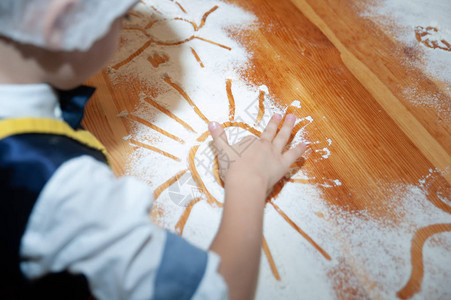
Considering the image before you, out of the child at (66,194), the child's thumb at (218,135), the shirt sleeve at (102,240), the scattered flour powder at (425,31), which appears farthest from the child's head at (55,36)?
the scattered flour powder at (425,31)

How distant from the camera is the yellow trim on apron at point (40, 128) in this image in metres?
0.30

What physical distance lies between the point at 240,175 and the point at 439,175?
1.19ft

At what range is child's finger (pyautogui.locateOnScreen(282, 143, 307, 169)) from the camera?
0.49 meters

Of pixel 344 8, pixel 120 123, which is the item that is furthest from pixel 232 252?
pixel 344 8

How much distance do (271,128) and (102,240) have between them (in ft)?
1.12

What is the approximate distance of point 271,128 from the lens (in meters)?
0.52

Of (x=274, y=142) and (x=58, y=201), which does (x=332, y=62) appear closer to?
(x=274, y=142)

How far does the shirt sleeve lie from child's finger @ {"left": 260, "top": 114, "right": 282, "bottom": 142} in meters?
0.27

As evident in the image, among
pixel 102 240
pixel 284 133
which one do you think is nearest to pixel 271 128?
pixel 284 133

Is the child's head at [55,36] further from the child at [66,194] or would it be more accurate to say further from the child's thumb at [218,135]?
the child's thumb at [218,135]

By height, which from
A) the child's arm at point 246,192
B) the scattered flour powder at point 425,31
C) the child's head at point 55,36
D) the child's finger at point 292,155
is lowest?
the child's arm at point 246,192

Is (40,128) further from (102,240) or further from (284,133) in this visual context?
(284,133)

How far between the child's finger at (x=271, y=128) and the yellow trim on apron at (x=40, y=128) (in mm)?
287

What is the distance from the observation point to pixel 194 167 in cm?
50
